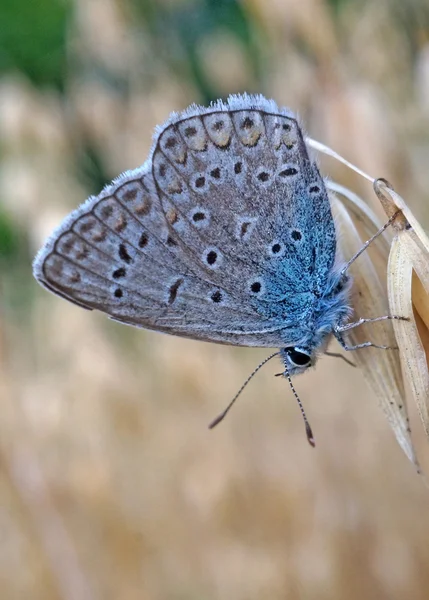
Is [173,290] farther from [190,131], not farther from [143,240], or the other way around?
[190,131]

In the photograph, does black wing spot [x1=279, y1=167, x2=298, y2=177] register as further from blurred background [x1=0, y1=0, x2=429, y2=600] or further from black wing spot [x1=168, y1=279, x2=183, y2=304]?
black wing spot [x1=168, y1=279, x2=183, y2=304]

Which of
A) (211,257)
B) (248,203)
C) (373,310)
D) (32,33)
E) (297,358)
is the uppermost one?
(32,33)

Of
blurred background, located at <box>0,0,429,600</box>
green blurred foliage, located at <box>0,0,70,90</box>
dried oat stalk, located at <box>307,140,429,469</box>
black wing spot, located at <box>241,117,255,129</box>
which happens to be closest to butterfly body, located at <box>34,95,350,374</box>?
black wing spot, located at <box>241,117,255,129</box>

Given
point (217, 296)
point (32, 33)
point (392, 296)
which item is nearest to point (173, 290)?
point (217, 296)

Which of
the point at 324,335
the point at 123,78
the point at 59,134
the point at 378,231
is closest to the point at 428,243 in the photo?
the point at 378,231

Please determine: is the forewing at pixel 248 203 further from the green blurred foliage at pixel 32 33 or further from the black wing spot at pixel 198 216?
the green blurred foliage at pixel 32 33

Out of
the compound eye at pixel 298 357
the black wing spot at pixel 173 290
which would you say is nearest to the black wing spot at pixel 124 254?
the black wing spot at pixel 173 290
